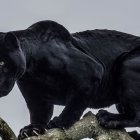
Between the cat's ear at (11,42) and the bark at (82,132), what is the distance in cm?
149

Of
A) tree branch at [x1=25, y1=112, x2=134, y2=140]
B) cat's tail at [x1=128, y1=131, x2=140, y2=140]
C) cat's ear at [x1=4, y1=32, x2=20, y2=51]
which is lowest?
cat's tail at [x1=128, y1=131, x2=140, y2=140]

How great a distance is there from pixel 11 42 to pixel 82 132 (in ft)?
6.21

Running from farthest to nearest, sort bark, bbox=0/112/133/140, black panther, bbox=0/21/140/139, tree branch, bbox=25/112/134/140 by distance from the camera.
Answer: black panther, bbox=0/21/140/139 < tree branch, bbox=25/112/134/140 < bark, bbox=0/112/133/140

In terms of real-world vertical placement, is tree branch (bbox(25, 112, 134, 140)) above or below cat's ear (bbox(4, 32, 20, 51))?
below

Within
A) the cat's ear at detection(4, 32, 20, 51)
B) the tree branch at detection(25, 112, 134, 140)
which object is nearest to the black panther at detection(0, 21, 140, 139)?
the cat's ear at detection(4, 32, 20, 51)

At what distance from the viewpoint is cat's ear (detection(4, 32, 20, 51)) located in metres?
9.13

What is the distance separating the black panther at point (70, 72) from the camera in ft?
29.8

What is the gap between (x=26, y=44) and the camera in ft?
31.6

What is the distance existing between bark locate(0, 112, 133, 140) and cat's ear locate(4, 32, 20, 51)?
1.49 m

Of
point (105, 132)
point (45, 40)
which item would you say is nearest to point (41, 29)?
point (45, 40)

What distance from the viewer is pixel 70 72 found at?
9359mm

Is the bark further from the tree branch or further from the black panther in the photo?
the black panther

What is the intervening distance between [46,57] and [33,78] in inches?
14.8

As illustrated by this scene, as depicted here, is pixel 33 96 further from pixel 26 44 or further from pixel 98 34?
pixel 98 34
